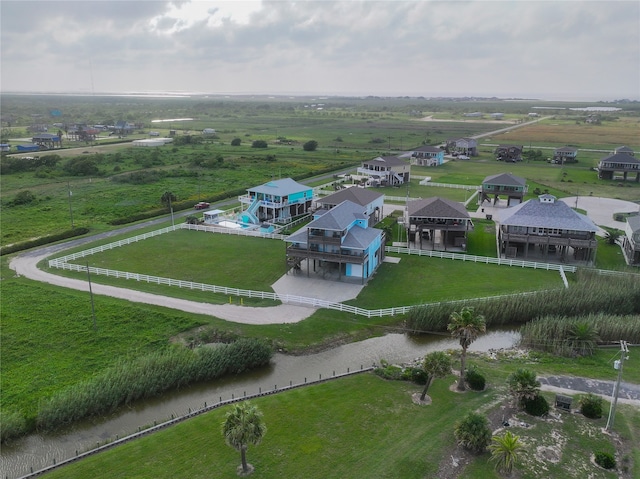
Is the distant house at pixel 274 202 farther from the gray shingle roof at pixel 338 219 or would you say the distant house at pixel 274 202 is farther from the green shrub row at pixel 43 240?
the green shrub row at pixel 43 240

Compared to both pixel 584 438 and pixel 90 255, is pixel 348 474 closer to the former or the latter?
pixel 584 438

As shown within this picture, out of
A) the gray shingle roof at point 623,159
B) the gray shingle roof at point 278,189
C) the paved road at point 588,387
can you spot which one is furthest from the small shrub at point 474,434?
the gray shingle roof at point 623,159

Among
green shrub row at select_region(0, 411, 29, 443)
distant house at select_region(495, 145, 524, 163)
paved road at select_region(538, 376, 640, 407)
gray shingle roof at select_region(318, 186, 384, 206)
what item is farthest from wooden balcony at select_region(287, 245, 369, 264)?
distant house at select_region(495, 145, 524, 163)

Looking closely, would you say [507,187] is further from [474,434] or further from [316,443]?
[316,443]

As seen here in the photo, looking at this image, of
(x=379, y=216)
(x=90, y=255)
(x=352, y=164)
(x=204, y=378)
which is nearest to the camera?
(x=204, y=378)

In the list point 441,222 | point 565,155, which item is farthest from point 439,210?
point 565,155

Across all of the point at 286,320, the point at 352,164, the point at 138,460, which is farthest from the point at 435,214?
the point at 352,164
